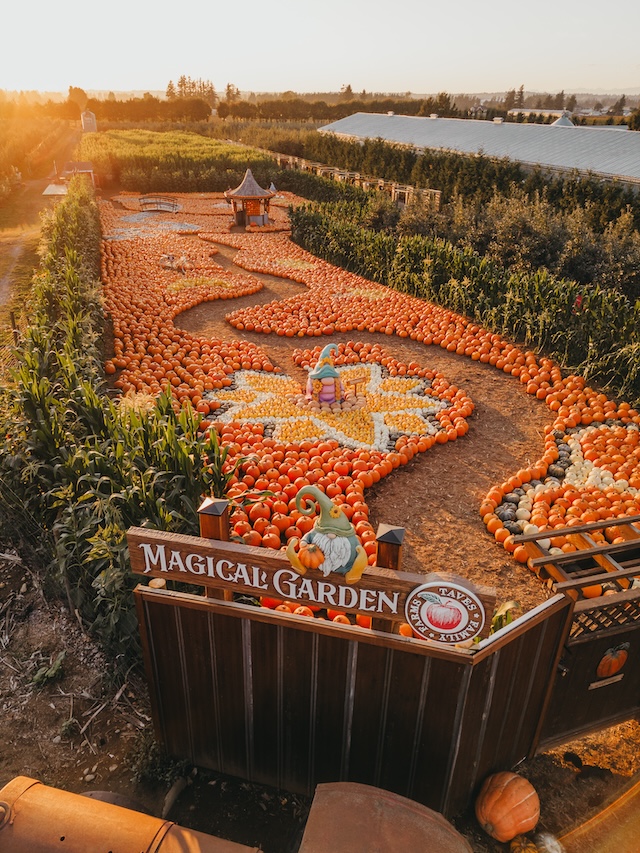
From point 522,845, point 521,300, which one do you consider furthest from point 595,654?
point 521,300

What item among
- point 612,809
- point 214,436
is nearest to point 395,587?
point 612,809

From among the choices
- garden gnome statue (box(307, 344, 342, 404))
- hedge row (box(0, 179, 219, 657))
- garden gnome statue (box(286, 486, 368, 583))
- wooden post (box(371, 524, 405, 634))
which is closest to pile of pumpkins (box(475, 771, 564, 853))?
wooden post (box(371, 524, 405, 634))

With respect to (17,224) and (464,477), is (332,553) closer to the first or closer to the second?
(464,477)

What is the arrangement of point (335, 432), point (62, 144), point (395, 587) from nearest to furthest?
point (395, 587), point (335, 432), point (62, 144)

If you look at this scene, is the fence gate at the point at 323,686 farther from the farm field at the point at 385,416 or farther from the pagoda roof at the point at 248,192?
the pagoda roof at the point at 248,192

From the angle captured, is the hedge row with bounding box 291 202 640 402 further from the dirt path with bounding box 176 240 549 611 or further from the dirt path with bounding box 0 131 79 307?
the dirt path with bounding box 0 131 79 307

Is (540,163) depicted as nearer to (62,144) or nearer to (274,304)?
(274,304)
